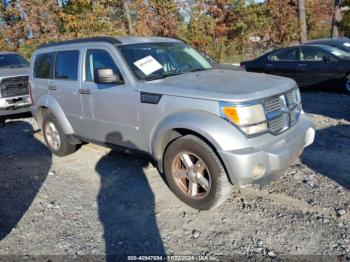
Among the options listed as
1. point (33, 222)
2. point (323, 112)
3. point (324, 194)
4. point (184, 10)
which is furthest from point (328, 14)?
point (33, 222)

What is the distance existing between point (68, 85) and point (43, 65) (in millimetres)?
1052

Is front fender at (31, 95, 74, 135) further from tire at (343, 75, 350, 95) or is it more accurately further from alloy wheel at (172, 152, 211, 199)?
tire at (343, 75, 350, 95)

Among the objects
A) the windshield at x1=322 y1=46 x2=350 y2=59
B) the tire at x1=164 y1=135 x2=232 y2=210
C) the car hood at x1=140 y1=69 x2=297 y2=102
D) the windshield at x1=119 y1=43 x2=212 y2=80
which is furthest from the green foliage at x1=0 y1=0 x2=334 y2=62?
the tire at x1=164 y1=135 x2=232 y2=210

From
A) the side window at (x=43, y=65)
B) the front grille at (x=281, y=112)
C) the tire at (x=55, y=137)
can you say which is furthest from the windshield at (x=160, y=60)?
the tire at (x=55, y=137)

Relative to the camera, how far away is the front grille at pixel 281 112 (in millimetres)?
3693

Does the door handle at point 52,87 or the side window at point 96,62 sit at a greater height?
the side window at point 96,62

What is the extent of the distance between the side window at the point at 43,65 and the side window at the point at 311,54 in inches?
275

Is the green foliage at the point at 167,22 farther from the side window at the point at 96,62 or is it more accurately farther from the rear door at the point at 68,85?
the side window at the point at 96,62

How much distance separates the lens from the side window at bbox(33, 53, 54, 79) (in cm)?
578

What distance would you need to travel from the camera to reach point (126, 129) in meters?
4.49

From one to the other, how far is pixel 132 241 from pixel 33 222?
131 centimetres

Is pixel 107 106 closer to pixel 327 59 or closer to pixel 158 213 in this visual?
pixel 158 213

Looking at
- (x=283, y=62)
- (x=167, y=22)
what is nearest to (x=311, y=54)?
(x=283, y=62)

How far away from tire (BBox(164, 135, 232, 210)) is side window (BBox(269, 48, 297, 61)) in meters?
7.45
